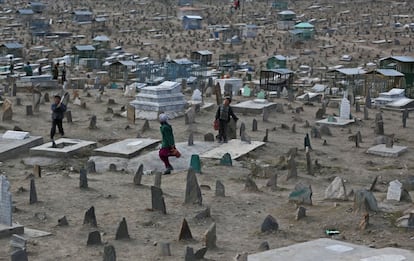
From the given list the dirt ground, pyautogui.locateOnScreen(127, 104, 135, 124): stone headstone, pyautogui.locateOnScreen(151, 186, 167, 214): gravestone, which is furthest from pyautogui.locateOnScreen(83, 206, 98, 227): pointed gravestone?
pyautogui.locateOnScreen(127, 104, 135, 124): stone headstone

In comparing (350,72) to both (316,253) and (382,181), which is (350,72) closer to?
(382,181)

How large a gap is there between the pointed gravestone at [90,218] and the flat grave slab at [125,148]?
6166 mm

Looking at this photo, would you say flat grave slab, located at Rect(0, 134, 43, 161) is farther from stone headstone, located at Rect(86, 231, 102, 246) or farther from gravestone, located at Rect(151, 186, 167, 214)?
stone headstone, located at Rect(86, 231, 102, 246)

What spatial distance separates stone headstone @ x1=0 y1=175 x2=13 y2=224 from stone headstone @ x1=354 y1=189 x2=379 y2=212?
545cm

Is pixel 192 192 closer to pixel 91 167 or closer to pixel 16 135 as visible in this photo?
pixel 91 167

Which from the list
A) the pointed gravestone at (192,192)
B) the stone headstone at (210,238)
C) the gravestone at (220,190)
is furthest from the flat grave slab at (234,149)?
the stone headstone at (210,238)

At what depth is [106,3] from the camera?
8612 centimetres

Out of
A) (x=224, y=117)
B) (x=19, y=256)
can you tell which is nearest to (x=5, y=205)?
(x=19, y=256)

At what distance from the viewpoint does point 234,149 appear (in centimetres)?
1992

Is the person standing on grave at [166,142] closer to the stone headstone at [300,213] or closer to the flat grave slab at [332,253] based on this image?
the stone headstone at [300,213]

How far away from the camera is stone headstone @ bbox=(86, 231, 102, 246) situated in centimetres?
1172

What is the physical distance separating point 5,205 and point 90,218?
1411mm

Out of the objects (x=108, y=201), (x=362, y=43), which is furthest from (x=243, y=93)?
(x=362, y=43)

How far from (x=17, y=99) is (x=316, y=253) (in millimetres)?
18301
